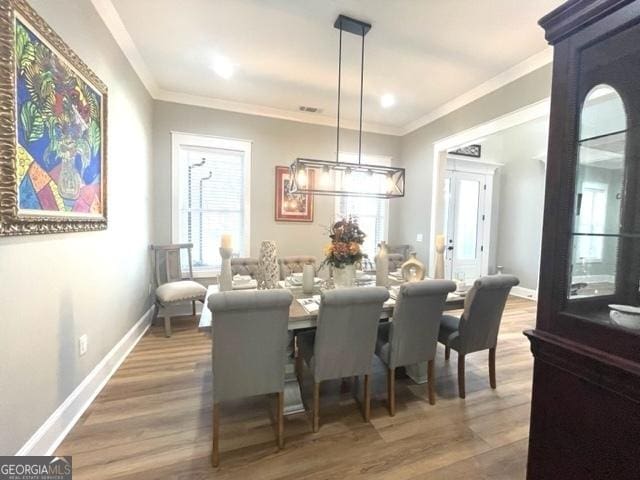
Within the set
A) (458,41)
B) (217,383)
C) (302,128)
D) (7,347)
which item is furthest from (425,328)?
(302,128)

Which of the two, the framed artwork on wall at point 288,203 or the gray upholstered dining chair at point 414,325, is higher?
the framed artwork on wall at point 288,203

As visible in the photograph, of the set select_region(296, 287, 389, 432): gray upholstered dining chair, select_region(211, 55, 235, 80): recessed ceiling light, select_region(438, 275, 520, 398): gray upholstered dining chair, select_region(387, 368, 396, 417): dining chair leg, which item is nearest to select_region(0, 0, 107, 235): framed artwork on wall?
select_region(211, 55, 235, 80): recessed ceiling light

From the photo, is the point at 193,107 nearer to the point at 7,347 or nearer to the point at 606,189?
the point at 7,347

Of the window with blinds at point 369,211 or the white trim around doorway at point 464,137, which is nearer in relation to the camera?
the white trim around doorway at point 464,137

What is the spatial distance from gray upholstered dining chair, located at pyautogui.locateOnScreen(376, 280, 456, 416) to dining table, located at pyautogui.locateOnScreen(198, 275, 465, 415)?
0.52 feet

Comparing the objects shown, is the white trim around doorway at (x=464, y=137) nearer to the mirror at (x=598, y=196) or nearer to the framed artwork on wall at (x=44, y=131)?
the mirror at (x=598, y=196)

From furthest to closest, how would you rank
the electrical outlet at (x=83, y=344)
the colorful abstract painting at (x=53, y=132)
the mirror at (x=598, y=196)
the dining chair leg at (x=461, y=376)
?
the dining chair leg at (x=461, y=376) → the electrical outlet at (x=83, y=344) → the colorful abstract painting at (x=53, y=132) → the mirror at (x=598, y=196)

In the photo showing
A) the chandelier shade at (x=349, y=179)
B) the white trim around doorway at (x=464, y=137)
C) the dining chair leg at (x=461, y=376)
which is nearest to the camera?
the dining chair leg at (x=461, y=376)

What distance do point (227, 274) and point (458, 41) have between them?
9.43 feet

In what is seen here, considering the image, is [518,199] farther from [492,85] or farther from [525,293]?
[492,85]

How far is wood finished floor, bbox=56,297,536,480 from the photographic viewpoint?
1.64m

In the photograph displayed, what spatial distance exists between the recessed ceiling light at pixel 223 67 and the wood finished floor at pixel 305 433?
307cm

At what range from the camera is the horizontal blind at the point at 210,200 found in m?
4.19

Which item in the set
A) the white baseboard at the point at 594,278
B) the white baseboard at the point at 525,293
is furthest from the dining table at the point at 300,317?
the white baseboard at the point at 525,293
